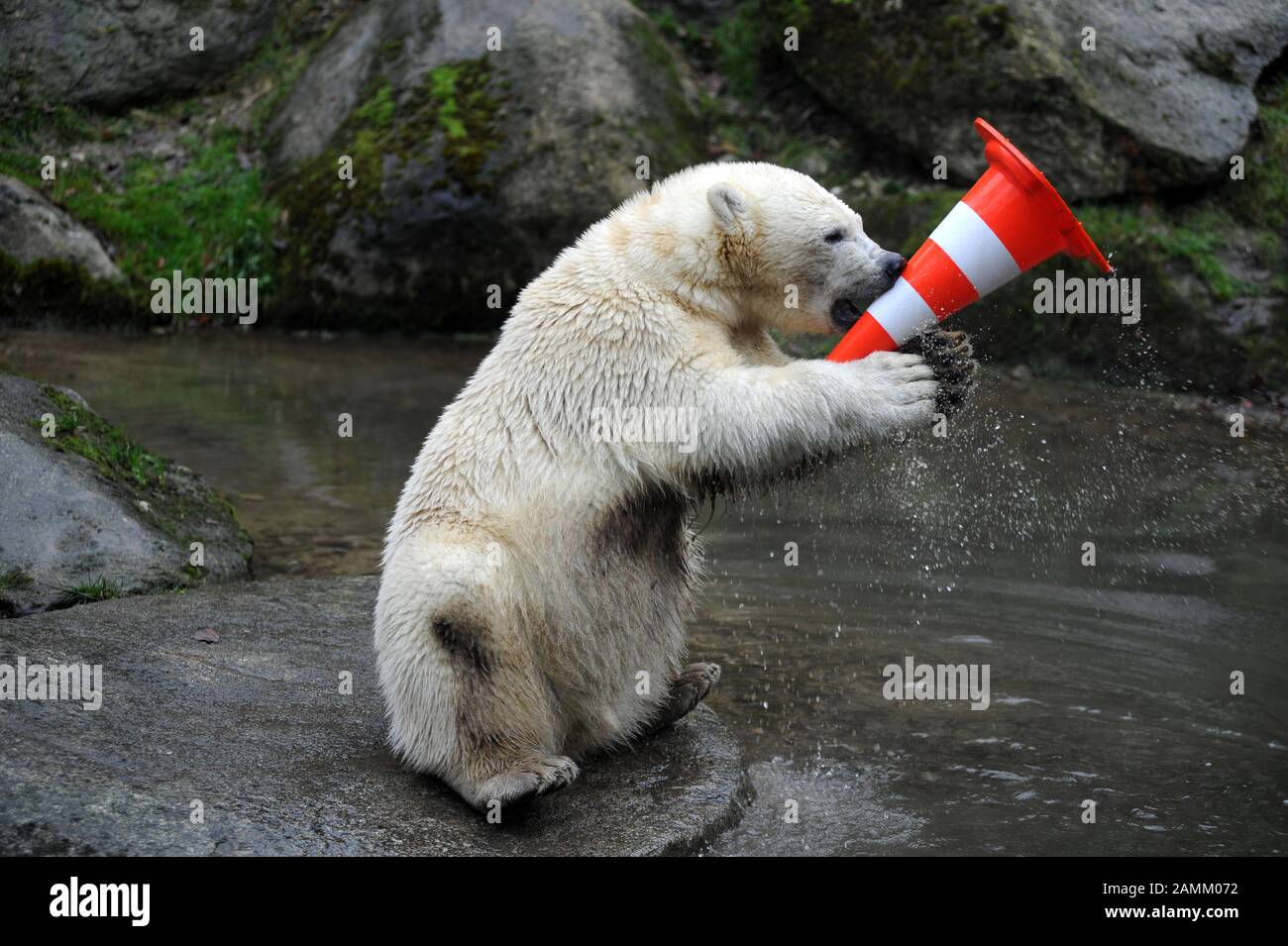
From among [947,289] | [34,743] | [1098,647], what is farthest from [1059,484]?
[34,743]

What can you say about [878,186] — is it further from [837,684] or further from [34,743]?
[34,743]

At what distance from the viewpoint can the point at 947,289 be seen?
13.7 ft

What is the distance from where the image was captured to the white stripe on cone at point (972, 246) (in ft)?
13.6

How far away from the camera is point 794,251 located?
4.24m

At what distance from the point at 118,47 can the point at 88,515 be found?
823 centimetres

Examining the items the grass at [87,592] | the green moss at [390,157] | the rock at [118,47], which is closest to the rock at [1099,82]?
the green moss at [390,157]

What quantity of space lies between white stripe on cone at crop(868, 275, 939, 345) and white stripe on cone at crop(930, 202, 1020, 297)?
15 cm

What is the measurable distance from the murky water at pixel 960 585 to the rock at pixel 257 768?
0.32 metres

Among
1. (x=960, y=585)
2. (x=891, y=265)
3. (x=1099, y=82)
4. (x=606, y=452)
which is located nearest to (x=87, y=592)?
(x=606, y=452)

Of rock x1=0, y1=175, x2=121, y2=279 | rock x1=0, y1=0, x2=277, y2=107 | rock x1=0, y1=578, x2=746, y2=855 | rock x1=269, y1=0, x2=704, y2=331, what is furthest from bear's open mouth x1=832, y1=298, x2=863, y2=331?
rock x1=0, y1=0, x2=277, y2=107

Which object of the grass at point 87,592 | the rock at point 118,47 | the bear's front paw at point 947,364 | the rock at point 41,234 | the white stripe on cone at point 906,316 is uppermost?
the rock at point 118,47

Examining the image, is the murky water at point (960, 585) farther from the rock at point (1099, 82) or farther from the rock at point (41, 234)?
the rock at point (1099, 82)

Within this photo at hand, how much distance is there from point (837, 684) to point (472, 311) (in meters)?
6.78

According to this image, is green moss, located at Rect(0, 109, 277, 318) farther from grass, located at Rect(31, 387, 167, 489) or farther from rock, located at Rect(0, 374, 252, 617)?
rock, located at Rect(0, 374, 252, 617)
